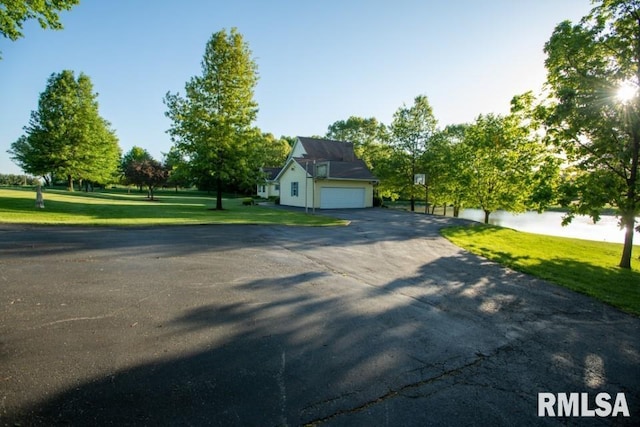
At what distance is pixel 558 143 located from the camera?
11.2m

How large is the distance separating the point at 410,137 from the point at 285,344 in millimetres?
28528

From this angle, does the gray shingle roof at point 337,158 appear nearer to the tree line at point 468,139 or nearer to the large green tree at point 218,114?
the tree line at point 468,139

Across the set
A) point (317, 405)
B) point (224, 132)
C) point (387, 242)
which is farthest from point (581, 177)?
point (224, 132)

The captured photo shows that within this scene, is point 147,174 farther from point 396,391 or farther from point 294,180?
point 396,391

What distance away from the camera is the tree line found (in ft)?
32.1

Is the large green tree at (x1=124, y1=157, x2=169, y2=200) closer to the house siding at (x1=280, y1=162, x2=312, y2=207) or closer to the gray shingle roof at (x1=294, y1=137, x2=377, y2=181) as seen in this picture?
the house siding at (x1=280, y1=162, x2=312, y2=207)

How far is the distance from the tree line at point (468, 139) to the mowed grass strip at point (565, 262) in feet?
5.38

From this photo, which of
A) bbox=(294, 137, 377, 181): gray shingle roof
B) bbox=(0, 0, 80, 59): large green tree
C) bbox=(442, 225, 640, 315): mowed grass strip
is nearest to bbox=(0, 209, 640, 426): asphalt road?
bbox=(442, 225, 640, 315): mowed grass strip

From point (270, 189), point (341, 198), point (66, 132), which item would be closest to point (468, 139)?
Answer: point (341, 198)

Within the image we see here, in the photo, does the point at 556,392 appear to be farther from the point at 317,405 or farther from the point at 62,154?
the point at 62,154

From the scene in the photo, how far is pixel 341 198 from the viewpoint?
2781 centimetres

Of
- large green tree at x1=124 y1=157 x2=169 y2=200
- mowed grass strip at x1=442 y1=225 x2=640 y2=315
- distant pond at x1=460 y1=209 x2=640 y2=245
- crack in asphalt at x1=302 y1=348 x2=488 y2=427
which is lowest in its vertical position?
distant pond at x1=460 y1=209 x2=640 y2=245

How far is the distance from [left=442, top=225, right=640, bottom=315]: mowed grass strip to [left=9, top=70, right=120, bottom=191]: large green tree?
124 ft

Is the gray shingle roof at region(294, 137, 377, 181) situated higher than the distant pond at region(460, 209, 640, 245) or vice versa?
the gray shingle roof at region(294, 137, 377, 181)
